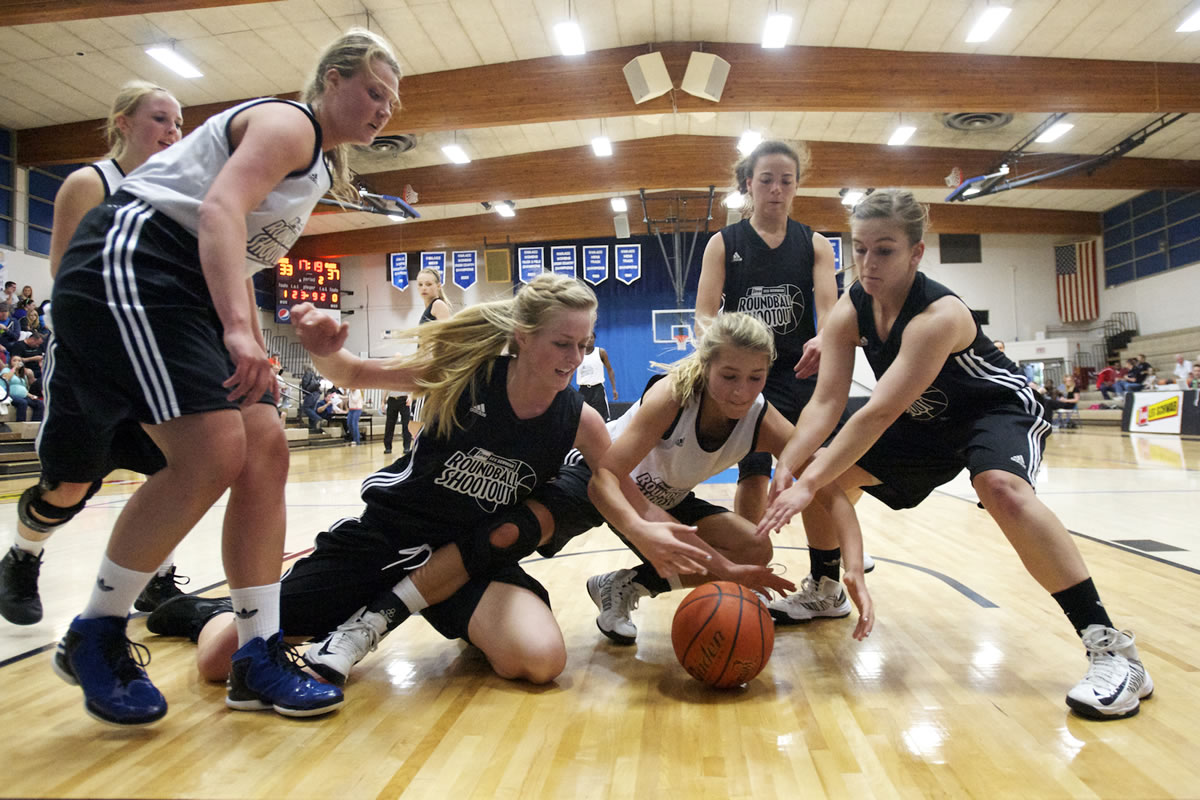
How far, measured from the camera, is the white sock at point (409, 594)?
221cm

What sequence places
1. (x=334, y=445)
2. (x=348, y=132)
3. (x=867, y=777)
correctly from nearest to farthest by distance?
(x=867, y=777) → (x=348, y=132) → (x=334, y=445)

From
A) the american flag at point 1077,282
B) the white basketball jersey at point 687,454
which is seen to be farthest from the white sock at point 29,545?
the american flag at point 1077,282

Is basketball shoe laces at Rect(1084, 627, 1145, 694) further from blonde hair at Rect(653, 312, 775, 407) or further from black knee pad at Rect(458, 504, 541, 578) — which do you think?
black knee pad at Rect(458, 504, 541, 578)

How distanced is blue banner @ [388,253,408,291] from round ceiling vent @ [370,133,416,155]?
17.7ft

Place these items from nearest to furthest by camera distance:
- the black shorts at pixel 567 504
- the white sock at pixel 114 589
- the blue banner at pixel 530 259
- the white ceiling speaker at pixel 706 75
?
the white sock at pixel 114 589 → the black shorts at pixel 567 504 → the white ceiling speaker at pixel 706 75 → the blue banner at pixel 530 259

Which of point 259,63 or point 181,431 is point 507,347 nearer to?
point 181,431

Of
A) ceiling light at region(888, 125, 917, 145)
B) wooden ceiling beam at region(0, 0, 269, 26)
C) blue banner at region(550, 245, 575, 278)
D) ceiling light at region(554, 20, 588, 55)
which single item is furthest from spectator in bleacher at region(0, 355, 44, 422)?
ceiling light at region(888, 125, 917, 145)

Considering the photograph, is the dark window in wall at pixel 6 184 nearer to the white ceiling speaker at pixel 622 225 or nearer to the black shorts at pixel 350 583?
the white ceiling speaker at pixel 622 225

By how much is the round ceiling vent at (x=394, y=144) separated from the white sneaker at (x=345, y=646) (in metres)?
12.2

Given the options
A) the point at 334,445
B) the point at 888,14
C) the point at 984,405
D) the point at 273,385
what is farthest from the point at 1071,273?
the point at 273,385

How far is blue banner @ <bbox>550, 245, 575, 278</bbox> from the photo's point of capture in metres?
18.8

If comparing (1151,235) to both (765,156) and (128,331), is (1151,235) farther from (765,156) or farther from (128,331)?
(128,331)

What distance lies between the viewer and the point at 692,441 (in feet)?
8.33

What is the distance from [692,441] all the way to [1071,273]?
21140mm
